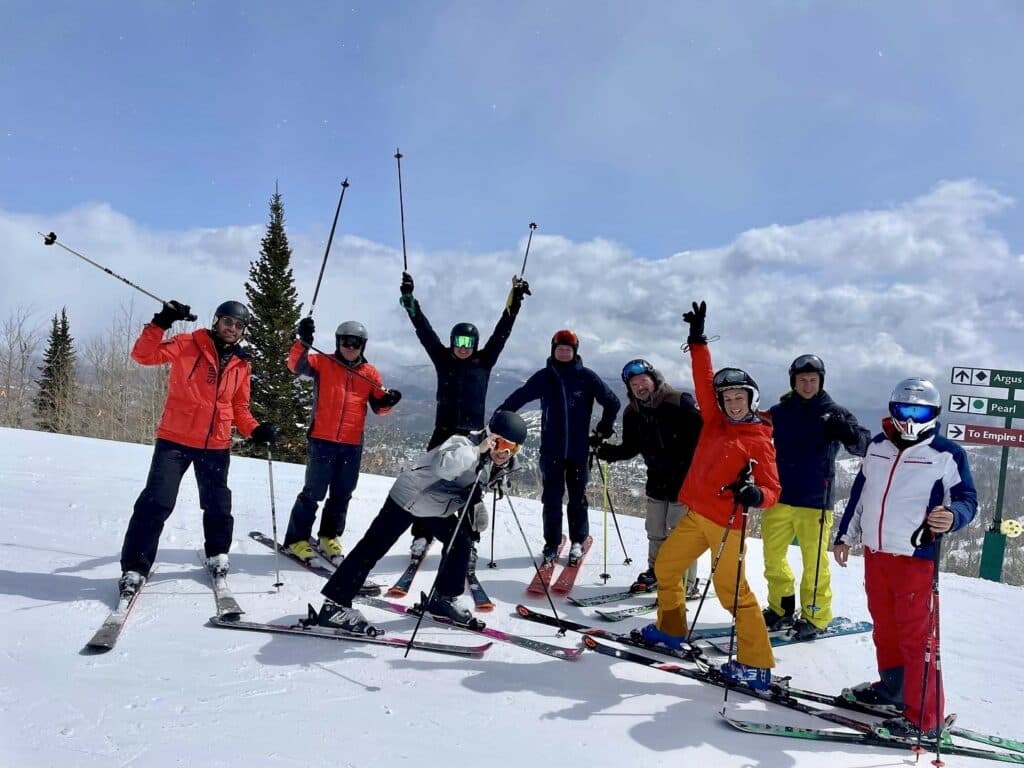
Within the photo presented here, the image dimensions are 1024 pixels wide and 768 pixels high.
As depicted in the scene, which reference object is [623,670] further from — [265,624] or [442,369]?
[442,369]

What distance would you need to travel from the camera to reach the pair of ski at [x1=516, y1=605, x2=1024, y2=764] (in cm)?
349

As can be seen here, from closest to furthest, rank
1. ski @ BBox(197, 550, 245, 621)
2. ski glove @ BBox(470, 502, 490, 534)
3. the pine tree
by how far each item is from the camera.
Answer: ski @ BBox(197, 550, 245, 621), ski glove @ BBox(470, 502, 490, 534), the pine tree

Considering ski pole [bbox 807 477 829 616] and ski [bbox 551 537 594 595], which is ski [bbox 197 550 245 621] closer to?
ski [bbox 551 537 594 595]

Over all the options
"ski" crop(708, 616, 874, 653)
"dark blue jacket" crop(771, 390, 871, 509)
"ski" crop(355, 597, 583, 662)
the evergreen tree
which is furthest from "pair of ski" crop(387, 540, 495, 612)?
the evergreen tree

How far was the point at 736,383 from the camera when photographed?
416 cm

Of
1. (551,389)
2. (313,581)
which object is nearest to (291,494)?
(313,581)

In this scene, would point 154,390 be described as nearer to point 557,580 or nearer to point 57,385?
point 57,385

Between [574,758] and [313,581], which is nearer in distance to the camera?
[574,758]

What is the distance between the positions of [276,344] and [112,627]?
80.2 feet

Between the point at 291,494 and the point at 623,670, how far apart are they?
6443mm

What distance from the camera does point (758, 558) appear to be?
840cm

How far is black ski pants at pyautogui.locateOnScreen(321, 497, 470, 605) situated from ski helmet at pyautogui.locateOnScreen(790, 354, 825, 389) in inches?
119

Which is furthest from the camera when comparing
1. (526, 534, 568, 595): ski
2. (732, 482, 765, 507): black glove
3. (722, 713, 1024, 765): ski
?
(526, 534, 568, 595): ski

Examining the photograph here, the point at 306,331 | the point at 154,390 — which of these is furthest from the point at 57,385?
the point at 306,331
